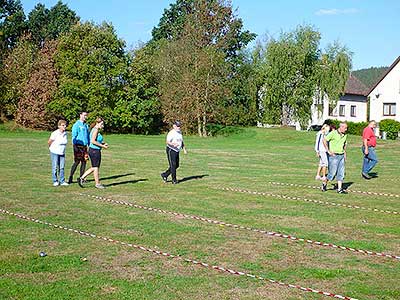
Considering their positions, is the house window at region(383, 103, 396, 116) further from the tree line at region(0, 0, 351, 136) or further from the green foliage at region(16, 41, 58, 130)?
the green foliage at region(16, 41, 58, 130)

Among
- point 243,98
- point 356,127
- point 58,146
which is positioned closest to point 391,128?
point 356,127

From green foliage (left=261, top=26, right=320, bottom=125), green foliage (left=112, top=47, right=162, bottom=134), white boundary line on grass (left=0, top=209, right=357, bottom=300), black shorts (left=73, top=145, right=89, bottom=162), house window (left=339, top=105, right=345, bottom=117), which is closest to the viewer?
white boundary line on grass (left=0, top=209, right=357, bottom=300)

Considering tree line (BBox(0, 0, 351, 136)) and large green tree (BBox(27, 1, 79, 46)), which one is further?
large green tree (BBox(27, 1, 79, 46))

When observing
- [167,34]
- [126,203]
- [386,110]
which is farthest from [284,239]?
[167,34]

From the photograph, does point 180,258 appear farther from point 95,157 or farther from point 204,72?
point 204,72

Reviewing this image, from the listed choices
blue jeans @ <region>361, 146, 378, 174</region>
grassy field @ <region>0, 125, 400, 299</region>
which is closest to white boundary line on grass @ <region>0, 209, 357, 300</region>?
grassy field @ <region>0, 125, 400, 299</region>

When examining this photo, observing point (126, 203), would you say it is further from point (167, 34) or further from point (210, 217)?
point (167, 34)

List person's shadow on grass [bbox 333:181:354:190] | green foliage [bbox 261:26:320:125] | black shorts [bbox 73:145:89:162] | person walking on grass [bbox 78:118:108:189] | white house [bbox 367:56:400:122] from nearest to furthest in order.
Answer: person walking on grass [bbox 78:118:108:189], black shorts [bbox 73:145:89:162], person's shadow on grass [bbox 333:181:354:190], green foliage [bbox 261:26:320:125], white house [bbox 367:56:400:122]

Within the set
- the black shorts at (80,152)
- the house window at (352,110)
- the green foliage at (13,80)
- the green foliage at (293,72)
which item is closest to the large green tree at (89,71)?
the green foliage at (13,80)

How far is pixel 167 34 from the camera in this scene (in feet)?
248

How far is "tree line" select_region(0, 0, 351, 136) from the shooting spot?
49.2 meters

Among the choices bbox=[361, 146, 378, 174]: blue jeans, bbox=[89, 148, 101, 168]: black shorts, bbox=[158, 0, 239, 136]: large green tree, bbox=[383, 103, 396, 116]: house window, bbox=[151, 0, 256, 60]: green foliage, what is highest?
bbox=[151, 0, 256, 60]: green foliage

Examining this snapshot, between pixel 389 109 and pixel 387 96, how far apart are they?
1315 mm

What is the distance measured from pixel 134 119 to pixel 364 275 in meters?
43.5
